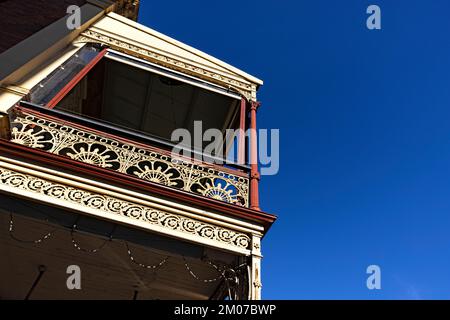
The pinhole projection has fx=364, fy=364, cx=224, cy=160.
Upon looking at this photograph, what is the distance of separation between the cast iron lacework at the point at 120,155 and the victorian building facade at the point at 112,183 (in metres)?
0.02

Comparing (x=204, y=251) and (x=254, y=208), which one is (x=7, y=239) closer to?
(x=204, y=251)

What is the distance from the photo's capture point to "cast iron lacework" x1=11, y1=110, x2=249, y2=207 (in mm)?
4902

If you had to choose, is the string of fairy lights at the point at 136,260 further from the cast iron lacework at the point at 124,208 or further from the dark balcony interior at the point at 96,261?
the cast iron lacework at the point at 124,208

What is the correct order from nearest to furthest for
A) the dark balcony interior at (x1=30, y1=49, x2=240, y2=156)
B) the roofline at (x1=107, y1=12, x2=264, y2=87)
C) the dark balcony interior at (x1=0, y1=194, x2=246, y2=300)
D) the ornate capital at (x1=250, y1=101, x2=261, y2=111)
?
the dark balcony interior at (x1=0, y1=194, x2=246, y2=300), the ornate capital at (x1=250, y1=101, x2=261, y2=111), the roofline at (x1=107, y1=12, x2=264, y2=87), the dark balcony interior at (x1=30, y1=49, x2=240, y2=156)

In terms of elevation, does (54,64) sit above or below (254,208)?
above

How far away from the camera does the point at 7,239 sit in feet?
19.1

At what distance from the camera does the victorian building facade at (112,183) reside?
4.57m

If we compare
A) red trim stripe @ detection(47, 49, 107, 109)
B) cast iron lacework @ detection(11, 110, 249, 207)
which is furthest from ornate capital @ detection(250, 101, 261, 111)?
red trim stripe @ detection(47, 49, 107, 109)

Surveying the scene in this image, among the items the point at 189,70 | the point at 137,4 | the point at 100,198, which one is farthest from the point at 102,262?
the point at 137,4

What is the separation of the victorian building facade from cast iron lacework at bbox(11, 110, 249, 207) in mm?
17

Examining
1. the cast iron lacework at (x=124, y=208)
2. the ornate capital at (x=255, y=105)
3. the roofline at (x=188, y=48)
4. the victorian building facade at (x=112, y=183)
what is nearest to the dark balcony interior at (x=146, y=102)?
the victorian building facade at (x=112, y=183)

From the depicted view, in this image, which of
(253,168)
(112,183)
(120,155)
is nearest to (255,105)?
(253,168)

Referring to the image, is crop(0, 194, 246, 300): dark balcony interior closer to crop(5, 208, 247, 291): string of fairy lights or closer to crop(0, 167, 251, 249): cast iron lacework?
crop(5, 208, 247, 291): string of fairy lights
